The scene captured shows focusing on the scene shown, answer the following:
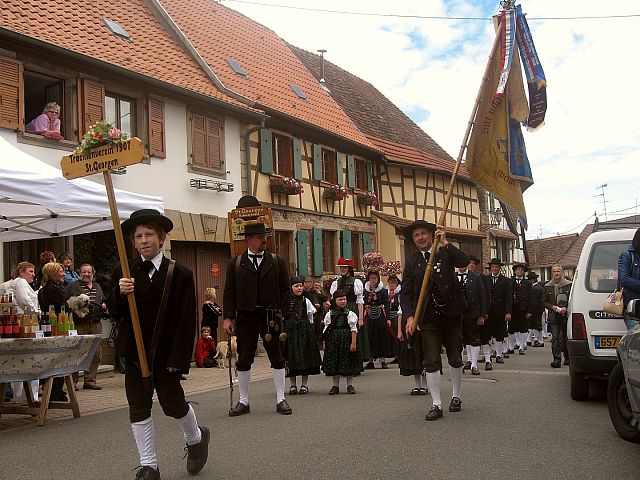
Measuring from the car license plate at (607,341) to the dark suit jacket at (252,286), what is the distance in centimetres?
321

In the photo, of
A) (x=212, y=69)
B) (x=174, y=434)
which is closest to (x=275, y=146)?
(x=212, y=69)

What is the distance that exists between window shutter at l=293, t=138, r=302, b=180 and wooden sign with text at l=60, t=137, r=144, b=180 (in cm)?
1468

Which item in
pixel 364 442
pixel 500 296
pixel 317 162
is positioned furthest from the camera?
pixel 317 162

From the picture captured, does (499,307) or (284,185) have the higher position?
(284,185)

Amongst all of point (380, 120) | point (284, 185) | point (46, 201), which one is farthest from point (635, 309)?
Answer: point (380, 120)

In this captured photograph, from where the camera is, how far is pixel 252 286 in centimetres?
780

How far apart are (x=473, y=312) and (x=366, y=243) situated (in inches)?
487

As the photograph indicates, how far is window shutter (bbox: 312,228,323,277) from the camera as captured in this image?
20.6 meters

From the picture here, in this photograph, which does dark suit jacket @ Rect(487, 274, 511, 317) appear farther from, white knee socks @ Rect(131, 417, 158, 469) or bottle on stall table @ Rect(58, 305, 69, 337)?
white knee socks @ Rect(131, 417, 158, 469)

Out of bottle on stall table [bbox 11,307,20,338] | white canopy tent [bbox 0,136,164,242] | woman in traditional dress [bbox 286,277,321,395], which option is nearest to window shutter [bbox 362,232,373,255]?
woman in traditional dress [bbox 286,277,321,395]

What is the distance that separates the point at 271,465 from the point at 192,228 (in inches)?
422

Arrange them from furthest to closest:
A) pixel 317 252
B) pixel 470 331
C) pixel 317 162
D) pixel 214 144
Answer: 1. pixel 317 162
2. pixel 317 252
3. pixel 214 144
4. pixel 470 331

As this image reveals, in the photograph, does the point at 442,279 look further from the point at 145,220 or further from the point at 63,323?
the point at 63,323

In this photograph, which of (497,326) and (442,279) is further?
(497,326)
